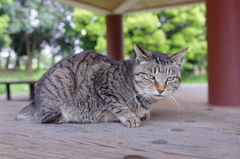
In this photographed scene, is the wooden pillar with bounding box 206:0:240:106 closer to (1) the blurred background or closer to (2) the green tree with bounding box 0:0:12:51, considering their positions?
(1) the blurred background

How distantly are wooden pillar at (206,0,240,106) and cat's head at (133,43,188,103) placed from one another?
4.95ft

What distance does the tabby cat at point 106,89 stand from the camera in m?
1.93

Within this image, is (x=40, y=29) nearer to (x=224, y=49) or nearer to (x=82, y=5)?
(x=82, y=5)

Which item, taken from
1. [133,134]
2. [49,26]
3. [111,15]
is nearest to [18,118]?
[133,134]

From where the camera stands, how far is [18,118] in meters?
2.14

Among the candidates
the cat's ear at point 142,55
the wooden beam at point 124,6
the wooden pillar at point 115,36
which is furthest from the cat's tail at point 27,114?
the wooden pillar at point 115,36

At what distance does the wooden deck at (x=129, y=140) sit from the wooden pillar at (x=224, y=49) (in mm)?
1502

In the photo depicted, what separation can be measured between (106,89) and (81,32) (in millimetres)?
14517

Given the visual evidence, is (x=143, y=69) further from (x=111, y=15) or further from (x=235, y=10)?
(x=111, y=15)

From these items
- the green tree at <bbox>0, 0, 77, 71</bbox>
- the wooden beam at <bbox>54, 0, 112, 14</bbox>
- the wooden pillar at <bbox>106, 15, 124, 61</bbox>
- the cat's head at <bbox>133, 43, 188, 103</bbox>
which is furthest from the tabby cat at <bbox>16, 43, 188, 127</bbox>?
the green tree at <bbox>0, 0, 77, 71</bbox>

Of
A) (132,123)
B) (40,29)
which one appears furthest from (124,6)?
(40,29)

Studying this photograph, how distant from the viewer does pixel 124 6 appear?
668 centimetres

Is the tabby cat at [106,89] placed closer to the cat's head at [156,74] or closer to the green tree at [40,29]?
the cat's head at [156,74]

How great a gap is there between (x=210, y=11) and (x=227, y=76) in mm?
961
